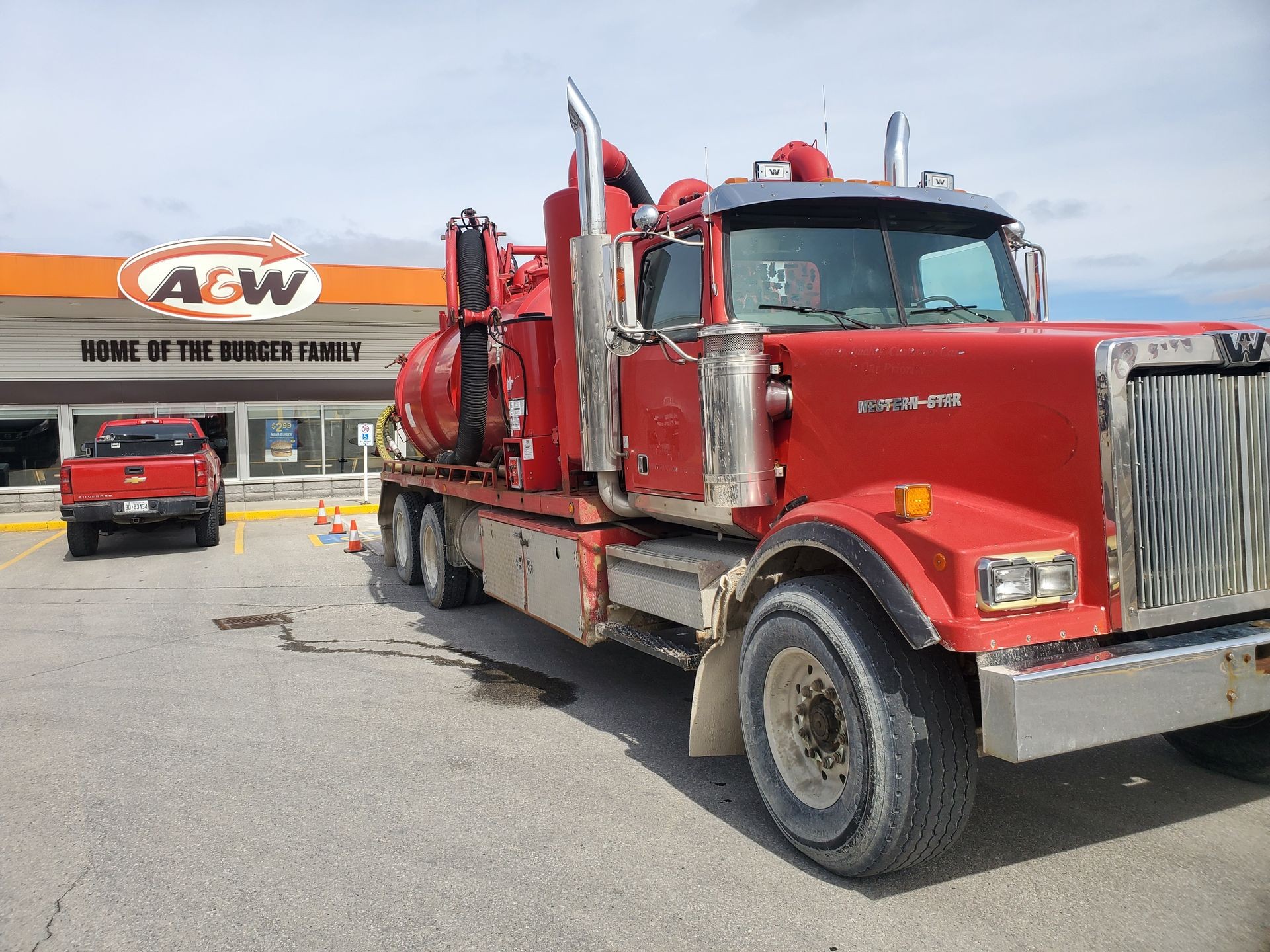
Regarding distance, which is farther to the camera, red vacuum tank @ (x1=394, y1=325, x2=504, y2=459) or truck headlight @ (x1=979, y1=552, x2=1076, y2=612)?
red vacuum tank @ (x1=394, y1=325, x2=504, y2=459)

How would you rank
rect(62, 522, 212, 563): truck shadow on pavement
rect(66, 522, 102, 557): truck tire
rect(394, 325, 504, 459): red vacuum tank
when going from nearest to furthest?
rect(394, 325, 504, 459): red vacuum tank < rect(66, 522, 102, 557): truck tire < rect(62, 522, 212, 563): truck shadow on pavement

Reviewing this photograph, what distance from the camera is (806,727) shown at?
3863mm

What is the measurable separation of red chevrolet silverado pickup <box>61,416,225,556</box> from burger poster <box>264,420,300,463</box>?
8114 mm

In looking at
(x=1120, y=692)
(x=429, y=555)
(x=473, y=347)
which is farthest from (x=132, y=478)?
(x=1120, y=692)

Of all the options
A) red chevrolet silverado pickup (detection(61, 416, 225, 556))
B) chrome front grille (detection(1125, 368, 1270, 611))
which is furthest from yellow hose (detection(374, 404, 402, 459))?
chrome front grille (detection(1125, 368, 1270, 611))

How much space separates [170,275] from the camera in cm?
1953

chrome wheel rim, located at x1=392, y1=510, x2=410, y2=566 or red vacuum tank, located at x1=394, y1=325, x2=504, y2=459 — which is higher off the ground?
red vacuum tank, located at x1=394, y1=325, x2=504, y2=459

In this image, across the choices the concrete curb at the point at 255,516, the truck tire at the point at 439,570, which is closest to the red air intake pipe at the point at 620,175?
the truck tire at the point at 439,570

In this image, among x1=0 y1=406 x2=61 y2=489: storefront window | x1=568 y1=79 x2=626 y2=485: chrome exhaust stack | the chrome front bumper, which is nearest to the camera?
the chrome front bumper

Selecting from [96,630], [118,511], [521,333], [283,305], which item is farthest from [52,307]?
[521,333]

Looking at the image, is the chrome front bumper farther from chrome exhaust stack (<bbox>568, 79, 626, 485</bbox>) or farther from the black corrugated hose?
the black corrugated hose

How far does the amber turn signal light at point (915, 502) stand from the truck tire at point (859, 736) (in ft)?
1.28

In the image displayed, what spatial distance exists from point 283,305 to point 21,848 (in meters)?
17.8

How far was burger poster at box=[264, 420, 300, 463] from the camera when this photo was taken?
23016 millimetres
